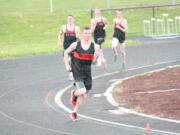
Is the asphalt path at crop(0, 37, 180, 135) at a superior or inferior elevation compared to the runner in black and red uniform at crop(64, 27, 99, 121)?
inferior

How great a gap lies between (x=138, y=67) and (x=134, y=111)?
720 cm

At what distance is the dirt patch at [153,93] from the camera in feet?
38.2

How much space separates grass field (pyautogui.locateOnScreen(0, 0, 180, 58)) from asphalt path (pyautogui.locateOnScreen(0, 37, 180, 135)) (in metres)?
5.91

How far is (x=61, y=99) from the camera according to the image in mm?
13586

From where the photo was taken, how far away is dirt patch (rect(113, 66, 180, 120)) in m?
11.6

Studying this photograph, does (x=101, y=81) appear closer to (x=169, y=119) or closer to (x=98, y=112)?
(x=98, y=112)

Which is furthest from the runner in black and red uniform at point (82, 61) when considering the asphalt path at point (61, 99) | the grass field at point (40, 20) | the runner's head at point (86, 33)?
the grass field at point (40, 20)

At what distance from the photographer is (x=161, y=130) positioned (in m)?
9.83

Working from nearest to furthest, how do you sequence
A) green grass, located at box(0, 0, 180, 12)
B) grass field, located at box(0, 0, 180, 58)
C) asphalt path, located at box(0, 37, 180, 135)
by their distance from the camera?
1. asphalt path, located at box(0, 37, 180, 135)
2. grass field, located at box(0, 0, 180, 58)
3. green grass, located at box(0, 0, 180, 12)

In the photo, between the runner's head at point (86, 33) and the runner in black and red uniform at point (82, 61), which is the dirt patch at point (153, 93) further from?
the runner's head at point (86, 33)

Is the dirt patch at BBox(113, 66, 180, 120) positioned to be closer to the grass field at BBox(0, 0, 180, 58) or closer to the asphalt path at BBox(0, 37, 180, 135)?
the asphalt path at BBox(0, 37, 180, 135)

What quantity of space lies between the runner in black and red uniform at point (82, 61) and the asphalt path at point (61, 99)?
1.85 ft

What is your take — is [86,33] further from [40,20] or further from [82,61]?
[40,20]

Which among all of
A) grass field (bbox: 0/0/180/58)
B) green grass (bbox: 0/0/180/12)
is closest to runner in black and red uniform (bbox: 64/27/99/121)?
grass field (bbox: 0/0/180/58)
